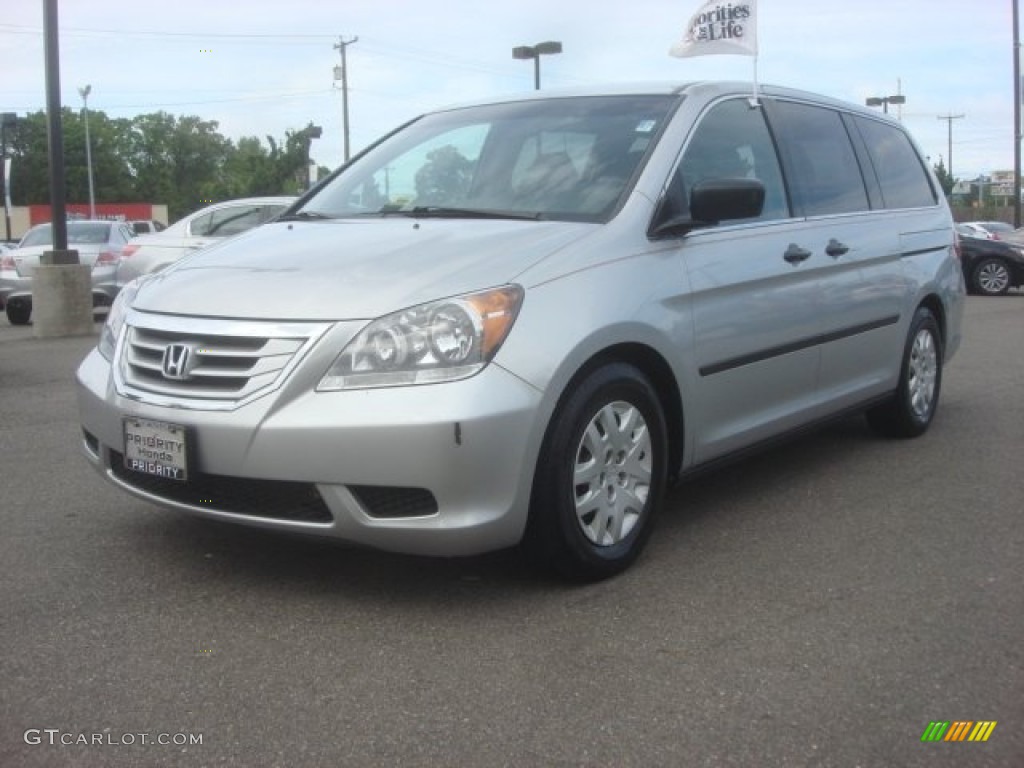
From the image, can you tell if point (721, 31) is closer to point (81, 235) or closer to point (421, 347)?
point (421, 347)

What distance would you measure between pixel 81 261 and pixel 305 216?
1044 cm

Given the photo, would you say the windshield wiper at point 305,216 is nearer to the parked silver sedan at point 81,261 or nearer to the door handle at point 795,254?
the door handle at point 795,254

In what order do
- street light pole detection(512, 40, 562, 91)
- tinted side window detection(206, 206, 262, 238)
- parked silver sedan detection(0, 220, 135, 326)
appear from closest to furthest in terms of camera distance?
1. tinted side window detection(206, 206, 262, 238)
2. parked silver sedan detection(0, 220, 135, 326)
3. street light pole detection(512, 40, 562, 91)

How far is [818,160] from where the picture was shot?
16.8 ft

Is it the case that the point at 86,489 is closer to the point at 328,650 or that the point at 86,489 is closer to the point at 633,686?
the point at 328,650

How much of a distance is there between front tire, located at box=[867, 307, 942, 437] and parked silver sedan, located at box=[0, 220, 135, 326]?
424 inches

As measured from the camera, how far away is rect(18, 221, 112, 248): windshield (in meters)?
14.6

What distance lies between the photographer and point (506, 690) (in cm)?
287

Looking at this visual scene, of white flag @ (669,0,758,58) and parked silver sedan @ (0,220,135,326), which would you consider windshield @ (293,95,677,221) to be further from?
parked silver sedan @ (0,220,135,326)

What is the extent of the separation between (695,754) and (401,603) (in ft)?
4.05

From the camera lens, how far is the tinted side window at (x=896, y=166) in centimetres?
569

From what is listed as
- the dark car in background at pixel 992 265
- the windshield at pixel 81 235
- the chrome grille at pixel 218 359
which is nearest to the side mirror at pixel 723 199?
the chrome grille at pixel 218 359

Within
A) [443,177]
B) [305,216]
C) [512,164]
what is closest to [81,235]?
[305,216]

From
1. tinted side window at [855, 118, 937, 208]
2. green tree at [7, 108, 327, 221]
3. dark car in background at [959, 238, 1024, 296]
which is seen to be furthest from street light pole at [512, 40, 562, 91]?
green tree at [7, 108, 327, 221]
